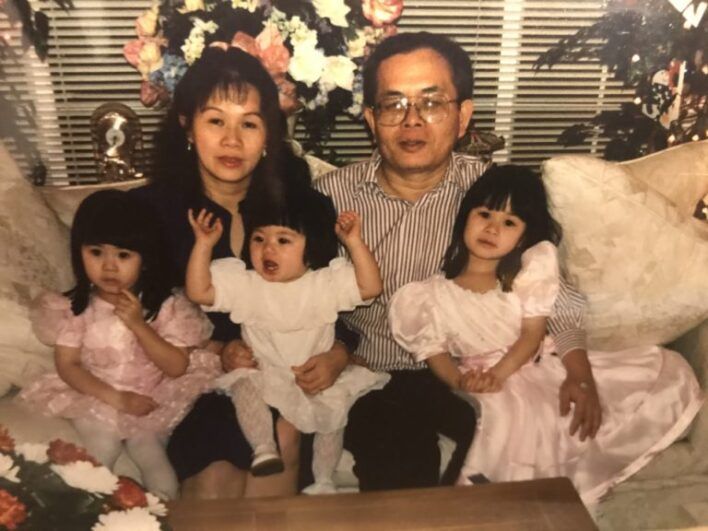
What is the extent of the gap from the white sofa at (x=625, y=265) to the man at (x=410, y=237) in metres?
0.10

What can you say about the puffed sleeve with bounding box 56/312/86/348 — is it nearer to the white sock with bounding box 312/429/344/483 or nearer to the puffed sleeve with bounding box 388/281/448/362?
the white sock with bounding box 312/429/344/483

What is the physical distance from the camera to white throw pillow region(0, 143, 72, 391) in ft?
5.34

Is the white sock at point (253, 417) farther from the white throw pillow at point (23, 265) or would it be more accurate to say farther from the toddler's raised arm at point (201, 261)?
the white throw pillow at point (23, 265)

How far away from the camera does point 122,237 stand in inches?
64.1

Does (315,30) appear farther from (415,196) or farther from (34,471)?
(34,471)

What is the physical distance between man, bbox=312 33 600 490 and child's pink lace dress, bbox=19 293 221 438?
28 cm

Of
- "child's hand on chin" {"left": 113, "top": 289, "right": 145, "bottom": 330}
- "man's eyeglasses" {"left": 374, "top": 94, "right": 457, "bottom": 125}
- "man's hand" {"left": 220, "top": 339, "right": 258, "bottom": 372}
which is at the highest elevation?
"man's eyeglasses" {"left": 374, "top": 94, "right": 457, "bottom": 125}

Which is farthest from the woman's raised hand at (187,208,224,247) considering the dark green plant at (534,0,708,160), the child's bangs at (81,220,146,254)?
the dark green plant at (534,0,708,160)

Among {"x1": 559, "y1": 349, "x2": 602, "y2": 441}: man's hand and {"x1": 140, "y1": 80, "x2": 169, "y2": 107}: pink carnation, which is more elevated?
{"x1": 140, "y1": 80, "x2": 169, "y2": 107}: pink carnation

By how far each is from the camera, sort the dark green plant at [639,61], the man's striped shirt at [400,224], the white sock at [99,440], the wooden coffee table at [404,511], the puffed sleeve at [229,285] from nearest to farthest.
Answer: the wooden coffee table at [404,511], the white sock at [99,440], the puffed sleeve at [229,285], the man's striped shirt at [400,224], the dark green plant at [639,61]

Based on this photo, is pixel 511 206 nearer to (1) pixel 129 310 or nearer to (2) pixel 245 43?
(2) pixel 245 43

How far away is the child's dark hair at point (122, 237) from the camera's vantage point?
1.63 meters

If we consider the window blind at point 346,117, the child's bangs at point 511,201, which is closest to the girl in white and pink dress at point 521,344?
the child's bangs at point 511,201

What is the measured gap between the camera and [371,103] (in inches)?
70.6
